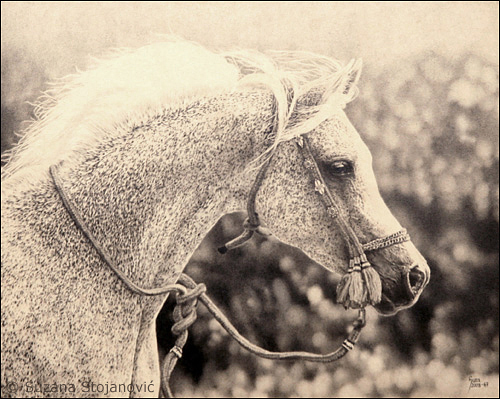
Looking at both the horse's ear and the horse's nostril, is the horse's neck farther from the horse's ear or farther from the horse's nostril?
the horse's nostril

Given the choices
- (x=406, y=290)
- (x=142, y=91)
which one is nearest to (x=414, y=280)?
(x=406, y=290)

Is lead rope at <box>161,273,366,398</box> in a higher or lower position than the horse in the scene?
lower

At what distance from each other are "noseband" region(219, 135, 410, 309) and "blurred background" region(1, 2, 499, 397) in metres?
0.16

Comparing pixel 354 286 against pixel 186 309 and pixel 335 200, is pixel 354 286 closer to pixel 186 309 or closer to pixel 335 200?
pixel 335 200

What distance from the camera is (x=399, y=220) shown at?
59.2 inches

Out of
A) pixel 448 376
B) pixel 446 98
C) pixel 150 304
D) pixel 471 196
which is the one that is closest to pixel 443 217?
pixel 471 196

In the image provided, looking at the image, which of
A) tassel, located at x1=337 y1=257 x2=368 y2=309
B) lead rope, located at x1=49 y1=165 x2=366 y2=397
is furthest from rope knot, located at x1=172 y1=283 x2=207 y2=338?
tassel, located at x1=337 y1=257 x2=368 y2=309

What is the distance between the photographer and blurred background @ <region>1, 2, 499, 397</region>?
1451mm

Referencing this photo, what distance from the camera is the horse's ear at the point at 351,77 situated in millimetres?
1386

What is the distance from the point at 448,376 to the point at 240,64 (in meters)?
1.16

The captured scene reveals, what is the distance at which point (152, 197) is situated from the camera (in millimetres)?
1213

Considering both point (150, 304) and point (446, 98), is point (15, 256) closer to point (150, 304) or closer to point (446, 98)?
point (150, 304)
